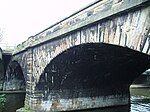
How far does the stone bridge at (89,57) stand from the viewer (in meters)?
5.63

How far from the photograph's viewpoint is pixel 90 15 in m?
7.38

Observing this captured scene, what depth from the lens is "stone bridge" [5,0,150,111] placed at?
5.63 meters

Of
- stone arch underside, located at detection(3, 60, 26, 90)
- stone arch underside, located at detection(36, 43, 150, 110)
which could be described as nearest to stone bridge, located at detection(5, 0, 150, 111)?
stone arch underside, located at detection(36, 43, 150, 110)

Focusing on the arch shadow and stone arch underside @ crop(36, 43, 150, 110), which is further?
stone arch underside @ crop(36, 43, 150, 110)

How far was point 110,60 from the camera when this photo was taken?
11492 mm

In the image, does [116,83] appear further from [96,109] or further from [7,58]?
[7,58]

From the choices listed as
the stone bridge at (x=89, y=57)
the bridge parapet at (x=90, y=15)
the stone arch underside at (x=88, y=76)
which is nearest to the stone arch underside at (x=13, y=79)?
the stone bridge at (x=89, y=57)

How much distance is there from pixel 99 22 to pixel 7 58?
57.4 feet

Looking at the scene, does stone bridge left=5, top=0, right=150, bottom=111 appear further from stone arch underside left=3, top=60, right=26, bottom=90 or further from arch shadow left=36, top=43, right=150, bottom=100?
stone arch underside left=3, top=60, right=26, bottom=90

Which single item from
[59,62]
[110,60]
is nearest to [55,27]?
[59,62]

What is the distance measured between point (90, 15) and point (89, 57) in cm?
380

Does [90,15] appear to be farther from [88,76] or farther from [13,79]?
[13,79]

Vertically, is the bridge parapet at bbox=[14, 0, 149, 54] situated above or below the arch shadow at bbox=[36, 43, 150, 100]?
above

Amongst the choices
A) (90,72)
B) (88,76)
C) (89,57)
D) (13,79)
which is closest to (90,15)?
(89,57)
